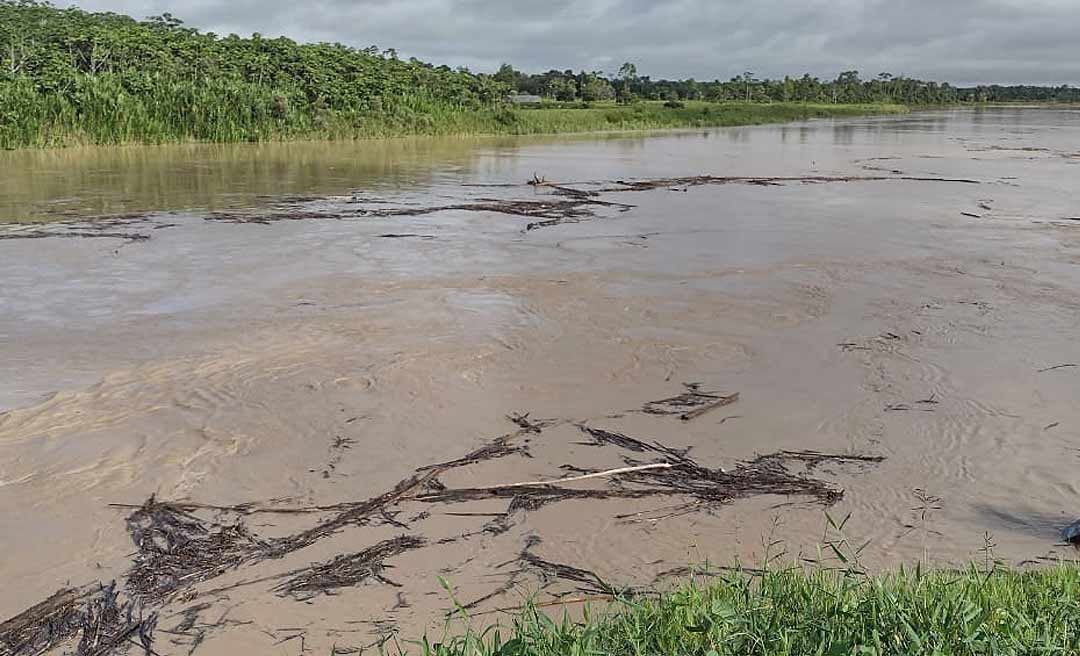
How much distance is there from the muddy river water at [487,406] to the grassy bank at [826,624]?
26.3 inches

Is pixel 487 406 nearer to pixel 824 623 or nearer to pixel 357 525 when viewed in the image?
pixel 357 525

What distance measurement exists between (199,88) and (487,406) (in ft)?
80.3

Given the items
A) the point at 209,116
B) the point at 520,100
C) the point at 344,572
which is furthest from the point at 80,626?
the point at 520,100

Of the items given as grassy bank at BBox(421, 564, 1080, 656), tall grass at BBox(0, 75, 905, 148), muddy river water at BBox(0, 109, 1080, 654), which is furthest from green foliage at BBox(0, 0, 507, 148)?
grassy bank at BBox(421, 564, 1080, 656)

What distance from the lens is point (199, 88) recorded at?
1067 inches

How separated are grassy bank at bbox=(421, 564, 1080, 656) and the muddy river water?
2.19 ft

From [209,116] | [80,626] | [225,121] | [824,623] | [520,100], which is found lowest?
[80,626]

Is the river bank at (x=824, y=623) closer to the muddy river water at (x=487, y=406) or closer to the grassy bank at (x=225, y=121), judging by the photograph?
the muddy river water at (x=487, y=406)

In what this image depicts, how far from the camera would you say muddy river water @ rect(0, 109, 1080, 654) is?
382cm

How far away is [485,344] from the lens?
698 cm

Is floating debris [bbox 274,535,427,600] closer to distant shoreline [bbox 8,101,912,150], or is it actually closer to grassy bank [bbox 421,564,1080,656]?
grassy bank [bbox 421,564,1080,656]

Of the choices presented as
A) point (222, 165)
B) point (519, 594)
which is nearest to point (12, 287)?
point (519, 594)

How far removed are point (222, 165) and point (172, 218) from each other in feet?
27.0

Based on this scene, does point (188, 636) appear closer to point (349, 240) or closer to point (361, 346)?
point (361, 346)
